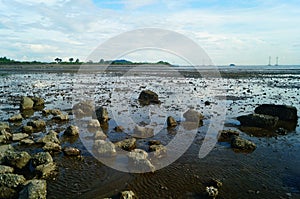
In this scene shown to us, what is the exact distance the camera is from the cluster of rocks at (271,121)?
1492 centimetres

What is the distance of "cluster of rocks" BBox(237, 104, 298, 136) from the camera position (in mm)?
14922

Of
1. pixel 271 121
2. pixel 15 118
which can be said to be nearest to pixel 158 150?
pixel 271 121

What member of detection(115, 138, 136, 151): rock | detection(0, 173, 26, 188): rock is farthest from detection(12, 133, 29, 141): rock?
detection(115, 138, 136, 151): rock

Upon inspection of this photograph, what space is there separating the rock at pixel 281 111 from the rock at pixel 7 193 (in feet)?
52.4

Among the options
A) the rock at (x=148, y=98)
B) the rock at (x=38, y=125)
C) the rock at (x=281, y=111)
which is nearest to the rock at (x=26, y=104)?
the rock at (x=38, y=125)

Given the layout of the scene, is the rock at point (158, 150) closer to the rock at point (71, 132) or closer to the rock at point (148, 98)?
the rock at point (71, 132)

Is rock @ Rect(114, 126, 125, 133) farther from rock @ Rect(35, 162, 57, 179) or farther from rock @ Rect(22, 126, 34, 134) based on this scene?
rock @ Rect(35, 162, 57, 179)

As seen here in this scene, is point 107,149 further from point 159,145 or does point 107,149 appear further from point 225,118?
point 225,118

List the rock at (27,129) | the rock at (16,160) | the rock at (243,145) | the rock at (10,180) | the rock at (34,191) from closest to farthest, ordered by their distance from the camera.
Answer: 1. the rock at (34,191)
2. the rock at (10,180)
3. the rock at (16,160)
4. the rock at (243,145)
5. the rock at (27,129)

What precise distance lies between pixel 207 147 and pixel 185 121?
15.2 feet

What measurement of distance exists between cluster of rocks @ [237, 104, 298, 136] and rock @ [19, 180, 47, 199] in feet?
38.0

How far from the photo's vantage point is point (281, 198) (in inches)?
310

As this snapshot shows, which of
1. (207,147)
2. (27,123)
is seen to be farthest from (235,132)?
(27,123)

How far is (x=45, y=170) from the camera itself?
30.0 ft
